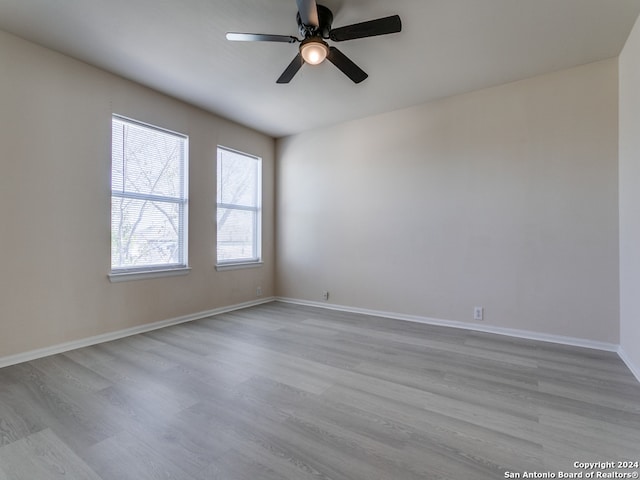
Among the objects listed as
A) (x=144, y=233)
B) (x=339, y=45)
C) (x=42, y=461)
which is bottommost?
(x=42, y=461)

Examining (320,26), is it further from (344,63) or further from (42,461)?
(42,461)

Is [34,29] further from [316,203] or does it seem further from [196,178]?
[316,203]

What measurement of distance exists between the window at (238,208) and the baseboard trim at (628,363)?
14.5 feet

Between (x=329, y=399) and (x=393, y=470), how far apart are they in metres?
0.69

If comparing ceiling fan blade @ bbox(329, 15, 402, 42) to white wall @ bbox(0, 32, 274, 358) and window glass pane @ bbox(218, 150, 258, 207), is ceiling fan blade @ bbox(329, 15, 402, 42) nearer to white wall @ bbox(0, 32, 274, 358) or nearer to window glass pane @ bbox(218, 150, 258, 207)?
white wall @ bbox(0, 32, 274, 358)

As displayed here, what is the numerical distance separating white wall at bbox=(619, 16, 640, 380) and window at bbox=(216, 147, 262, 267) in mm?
4396

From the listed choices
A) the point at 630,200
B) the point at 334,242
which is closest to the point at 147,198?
the point at 334,242

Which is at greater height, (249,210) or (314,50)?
(314,50)

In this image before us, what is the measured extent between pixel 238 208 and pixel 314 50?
295 cm

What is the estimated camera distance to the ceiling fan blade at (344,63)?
2398 mm

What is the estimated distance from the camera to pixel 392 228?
13.8ft

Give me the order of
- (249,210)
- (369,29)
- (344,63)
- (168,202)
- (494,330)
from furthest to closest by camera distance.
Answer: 1. (249,210)
2. (168,202)
3. (494,330)
4. (344,63)
5. (369,29)

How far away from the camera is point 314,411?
1.93 metres

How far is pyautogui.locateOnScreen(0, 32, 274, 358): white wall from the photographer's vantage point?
2.63 meters
